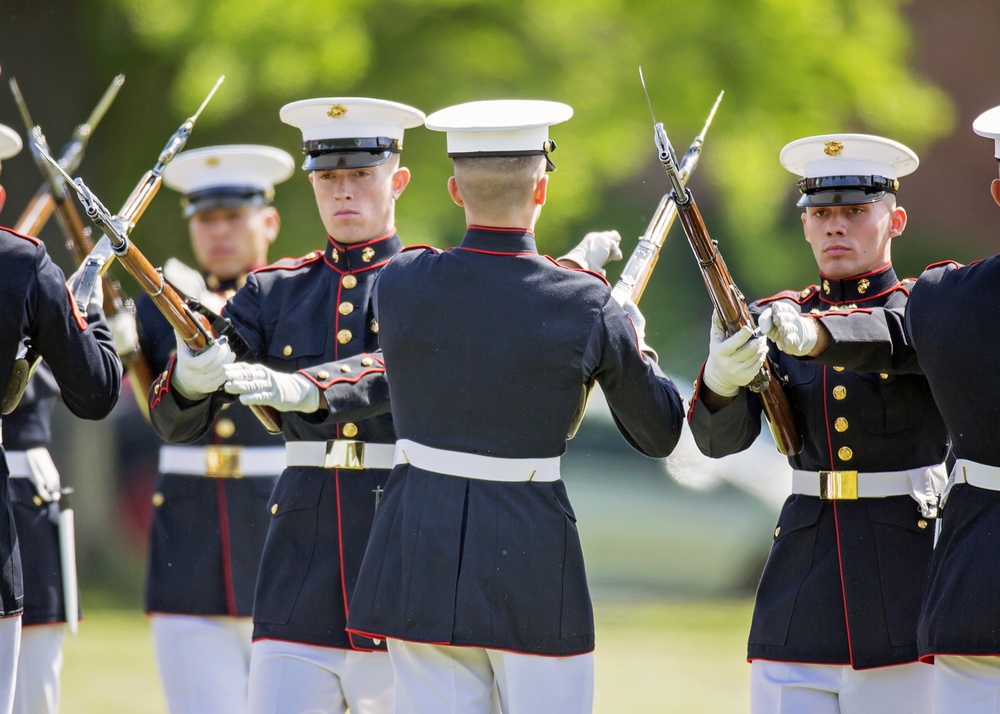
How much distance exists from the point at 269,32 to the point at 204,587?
4.58 m

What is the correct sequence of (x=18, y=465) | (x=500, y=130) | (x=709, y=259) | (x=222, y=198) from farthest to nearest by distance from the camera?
1. (x=222, y=198)
2. (x=18, y=465)
3. (x=709, y=259)
4. (x=500, y=130)

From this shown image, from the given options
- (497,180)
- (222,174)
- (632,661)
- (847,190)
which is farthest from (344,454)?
(632,661)

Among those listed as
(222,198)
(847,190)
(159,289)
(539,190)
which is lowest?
(159,289)

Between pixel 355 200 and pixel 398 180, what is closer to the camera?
pixel 355 200

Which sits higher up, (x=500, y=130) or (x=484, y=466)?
(x=500, y=130)

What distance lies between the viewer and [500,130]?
4086 mm

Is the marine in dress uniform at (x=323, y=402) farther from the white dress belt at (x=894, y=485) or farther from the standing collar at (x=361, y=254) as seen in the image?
the white dress belt at (x=894, y=485)

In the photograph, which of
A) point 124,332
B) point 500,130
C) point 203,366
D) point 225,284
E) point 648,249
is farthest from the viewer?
point 225,284

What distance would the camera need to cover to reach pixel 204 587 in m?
5.80

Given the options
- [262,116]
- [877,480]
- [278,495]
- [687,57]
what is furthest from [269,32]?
[877,480]

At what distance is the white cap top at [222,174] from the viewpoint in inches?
259

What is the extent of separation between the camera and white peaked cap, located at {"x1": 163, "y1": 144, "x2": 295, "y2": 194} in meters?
6.60

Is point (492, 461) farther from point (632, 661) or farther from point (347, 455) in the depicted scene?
point (632, 661)

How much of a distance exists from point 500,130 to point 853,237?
1.37 meters
